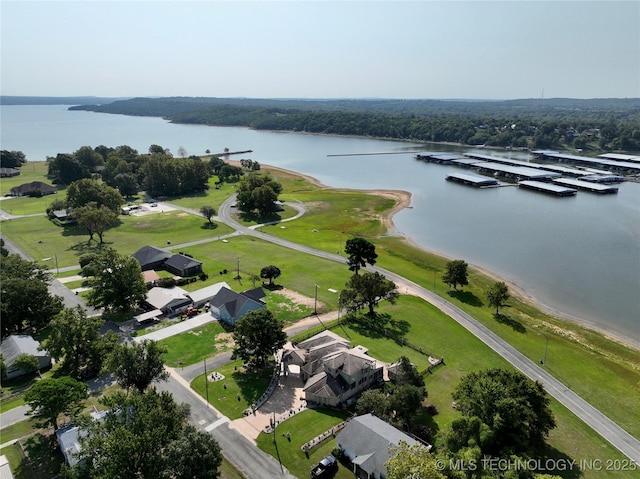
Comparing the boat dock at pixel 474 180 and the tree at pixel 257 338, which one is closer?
the tree at pixel 257 338

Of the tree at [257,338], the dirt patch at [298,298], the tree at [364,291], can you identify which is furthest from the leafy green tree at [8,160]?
the tree at [364,291]

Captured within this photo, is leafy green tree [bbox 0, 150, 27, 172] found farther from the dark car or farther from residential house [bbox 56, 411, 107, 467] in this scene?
the dark car

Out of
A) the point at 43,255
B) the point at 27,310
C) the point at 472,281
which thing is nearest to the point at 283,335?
the point at 27,310

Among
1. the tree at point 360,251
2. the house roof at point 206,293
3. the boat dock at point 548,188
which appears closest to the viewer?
the house roof at point 206,293

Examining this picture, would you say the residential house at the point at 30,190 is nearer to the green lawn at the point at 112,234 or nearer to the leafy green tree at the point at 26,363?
the green lawn at the point at 112,234

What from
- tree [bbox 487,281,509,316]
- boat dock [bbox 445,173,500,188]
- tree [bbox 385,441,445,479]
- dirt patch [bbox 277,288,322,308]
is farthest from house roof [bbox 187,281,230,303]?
boat dock [bbox 445,173,500,188]

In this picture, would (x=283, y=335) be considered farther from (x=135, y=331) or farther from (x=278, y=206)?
(x=278, y=206)
